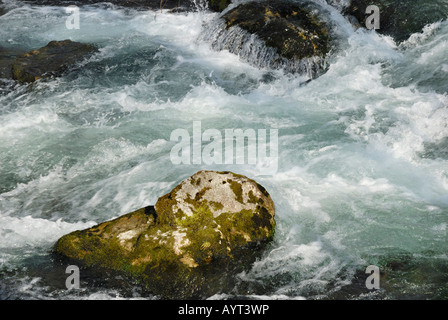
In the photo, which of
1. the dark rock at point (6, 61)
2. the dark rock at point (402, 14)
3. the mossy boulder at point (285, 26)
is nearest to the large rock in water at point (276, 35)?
the mossy boulder at point (285, 26)

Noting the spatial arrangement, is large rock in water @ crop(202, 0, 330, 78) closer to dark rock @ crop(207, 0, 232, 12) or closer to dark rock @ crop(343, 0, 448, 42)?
dark rock @ crop(343, 0, 448, 42)

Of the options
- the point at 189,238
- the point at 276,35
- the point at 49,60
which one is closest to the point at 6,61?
the point at 49,60

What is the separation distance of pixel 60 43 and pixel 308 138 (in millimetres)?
7040

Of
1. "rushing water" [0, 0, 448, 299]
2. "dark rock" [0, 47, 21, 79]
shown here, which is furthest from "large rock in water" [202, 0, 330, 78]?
"dark rock" [0, 47, 21, 79]

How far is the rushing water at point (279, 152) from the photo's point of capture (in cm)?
438

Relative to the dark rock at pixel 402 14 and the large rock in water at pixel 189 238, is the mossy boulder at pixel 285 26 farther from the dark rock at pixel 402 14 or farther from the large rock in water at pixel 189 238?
the large rock in water at pixel 189 238

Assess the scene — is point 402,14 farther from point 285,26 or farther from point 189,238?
point 189,238

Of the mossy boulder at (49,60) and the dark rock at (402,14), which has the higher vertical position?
the dark rock at (402,14)

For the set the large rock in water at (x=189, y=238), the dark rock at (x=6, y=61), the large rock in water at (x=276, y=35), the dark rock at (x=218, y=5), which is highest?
the dark rock at (x=218, y=5)

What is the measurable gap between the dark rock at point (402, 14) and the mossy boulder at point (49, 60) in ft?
22.3

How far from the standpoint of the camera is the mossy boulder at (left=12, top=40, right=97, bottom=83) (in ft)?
30.9

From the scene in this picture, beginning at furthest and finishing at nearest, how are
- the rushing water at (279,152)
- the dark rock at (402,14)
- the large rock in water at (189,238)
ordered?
the dark rock at (402,14) → the rushing water at (279,152) → the large rock in water at (189,238)

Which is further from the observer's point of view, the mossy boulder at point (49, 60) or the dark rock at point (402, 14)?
the dark rock at point (402, 14)

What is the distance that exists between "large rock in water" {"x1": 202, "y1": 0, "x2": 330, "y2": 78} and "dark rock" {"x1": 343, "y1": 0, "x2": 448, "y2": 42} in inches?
51.8
